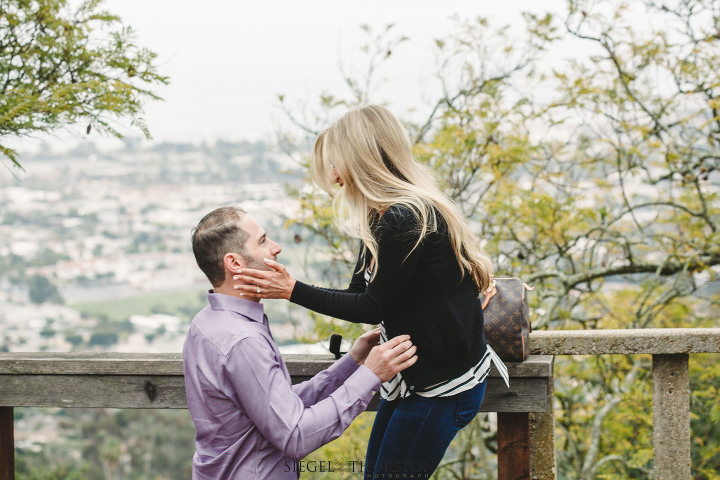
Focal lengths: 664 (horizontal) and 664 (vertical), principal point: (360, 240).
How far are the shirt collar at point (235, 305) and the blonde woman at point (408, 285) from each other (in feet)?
0.16

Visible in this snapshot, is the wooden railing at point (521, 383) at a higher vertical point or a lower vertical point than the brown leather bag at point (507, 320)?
lower

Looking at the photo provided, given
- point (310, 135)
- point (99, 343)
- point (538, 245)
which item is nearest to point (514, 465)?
point (538, 245)

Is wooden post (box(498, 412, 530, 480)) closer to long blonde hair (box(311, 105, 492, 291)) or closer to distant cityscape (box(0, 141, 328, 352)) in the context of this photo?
long blonde hair (box(311, 105, 492, 291))

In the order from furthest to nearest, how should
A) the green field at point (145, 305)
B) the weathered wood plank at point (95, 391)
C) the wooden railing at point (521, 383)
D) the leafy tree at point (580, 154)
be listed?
the green field at point (145, 305), the leafy tree at point (580, 154), the weathered wood plank at point (95, 391), the wooden railing at point (521, 383)

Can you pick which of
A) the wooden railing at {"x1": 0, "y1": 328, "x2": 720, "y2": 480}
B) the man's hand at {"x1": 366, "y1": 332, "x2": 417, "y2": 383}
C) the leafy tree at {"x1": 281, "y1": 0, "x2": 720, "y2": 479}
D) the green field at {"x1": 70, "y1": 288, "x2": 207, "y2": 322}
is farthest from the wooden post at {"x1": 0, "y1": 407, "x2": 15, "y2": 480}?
the green field at {"x1": 70, "y1": 288, "x2": 207, "y2": 322}

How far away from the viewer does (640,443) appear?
5.33 metres

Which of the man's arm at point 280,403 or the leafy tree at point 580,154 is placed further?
the leafy tree at point 580,154

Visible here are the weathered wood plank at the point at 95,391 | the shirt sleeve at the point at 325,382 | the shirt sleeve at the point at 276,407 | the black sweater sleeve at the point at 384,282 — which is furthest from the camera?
the weathered wood plank at the point at 95,391

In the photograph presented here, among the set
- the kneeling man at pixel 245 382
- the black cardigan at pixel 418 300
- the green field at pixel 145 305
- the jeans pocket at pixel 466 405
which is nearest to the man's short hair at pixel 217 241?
the kneeling man at pixel 245 382

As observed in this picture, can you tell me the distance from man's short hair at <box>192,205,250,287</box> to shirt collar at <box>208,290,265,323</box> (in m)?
0.04

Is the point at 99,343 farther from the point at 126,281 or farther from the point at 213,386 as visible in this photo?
the point at 213,386

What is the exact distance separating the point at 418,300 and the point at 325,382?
0.48m

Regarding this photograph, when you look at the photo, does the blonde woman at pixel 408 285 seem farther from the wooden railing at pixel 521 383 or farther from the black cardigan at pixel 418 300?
the wooden railing at pixel 521 383

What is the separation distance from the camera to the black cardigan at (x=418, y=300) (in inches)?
74.5
